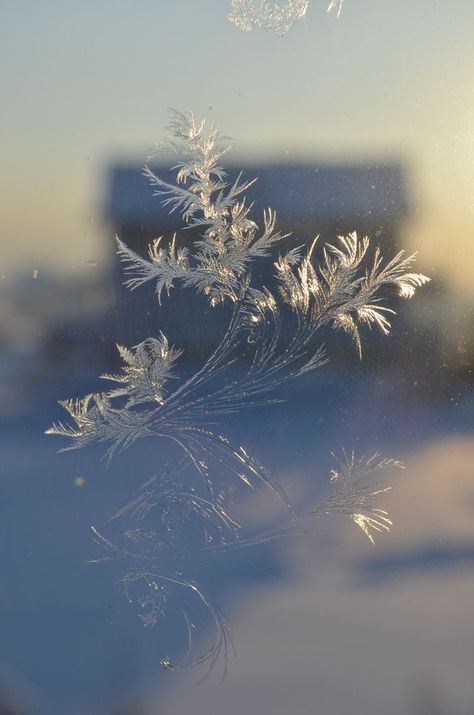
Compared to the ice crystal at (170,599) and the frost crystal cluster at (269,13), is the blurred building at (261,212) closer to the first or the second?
the frost crystal cluster at (269,13)

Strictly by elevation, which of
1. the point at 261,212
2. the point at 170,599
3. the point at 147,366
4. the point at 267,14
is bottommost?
the point at 170,599

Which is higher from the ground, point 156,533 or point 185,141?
point 185,141

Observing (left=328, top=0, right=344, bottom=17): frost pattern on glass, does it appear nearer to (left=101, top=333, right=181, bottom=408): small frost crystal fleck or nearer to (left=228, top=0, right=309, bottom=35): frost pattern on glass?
(left=228, top=0, right=309, bottom=35): frost pattern on glass

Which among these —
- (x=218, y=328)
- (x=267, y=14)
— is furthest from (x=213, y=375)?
(x=267, y=14)

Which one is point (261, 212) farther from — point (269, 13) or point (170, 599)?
point (170, 599)

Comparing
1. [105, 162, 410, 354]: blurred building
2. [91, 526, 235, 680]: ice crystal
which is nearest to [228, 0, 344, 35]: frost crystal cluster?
[105, 162, 410, 354]: blurred building

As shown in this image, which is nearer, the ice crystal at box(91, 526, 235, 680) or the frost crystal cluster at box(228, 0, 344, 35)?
the frost crystal cluster at box(228, 0, 344, 35)

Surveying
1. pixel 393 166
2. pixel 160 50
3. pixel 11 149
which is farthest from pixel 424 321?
pixel 11 149

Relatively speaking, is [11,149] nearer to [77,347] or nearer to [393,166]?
[77,347]
